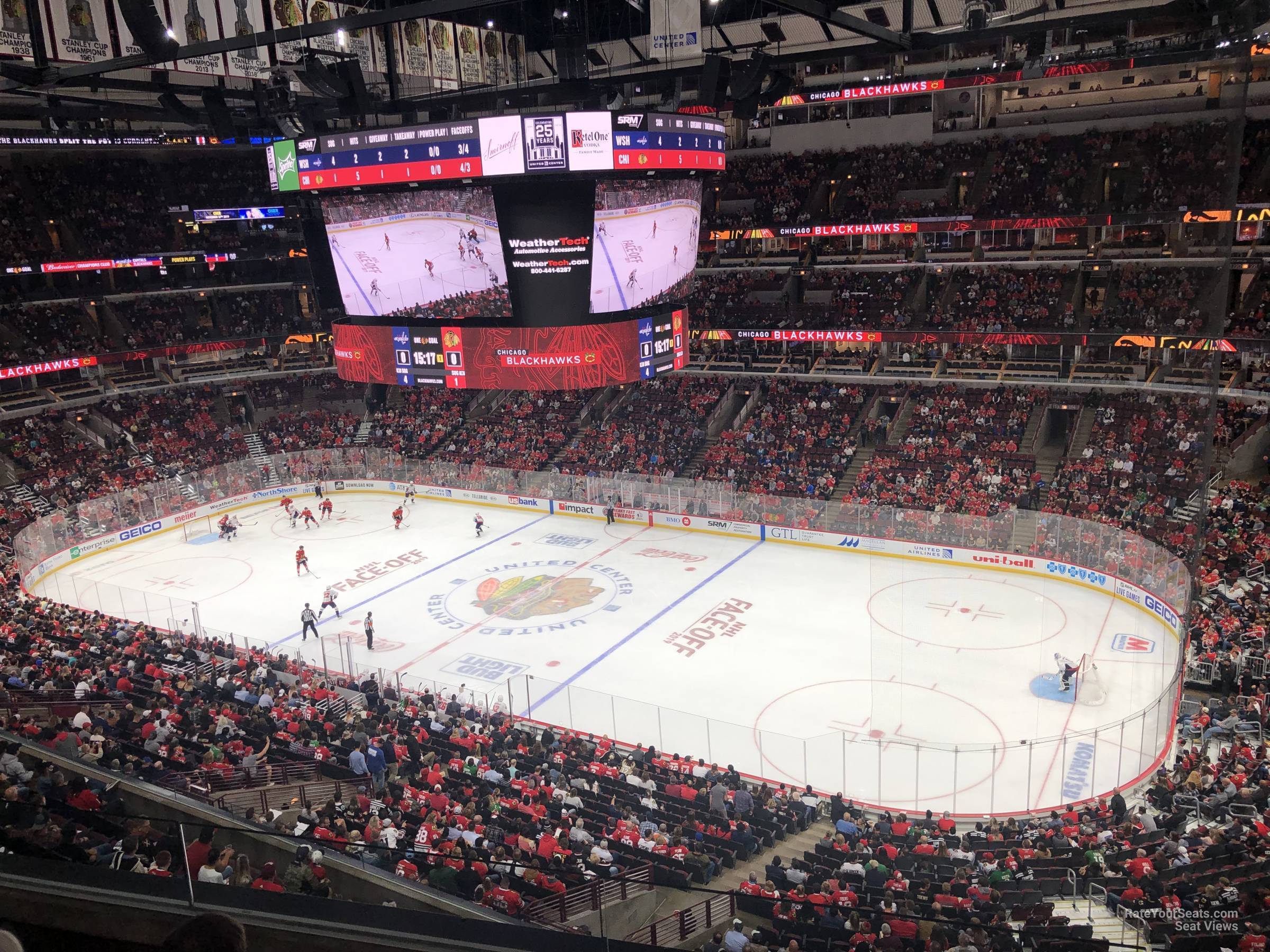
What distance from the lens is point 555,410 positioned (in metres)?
42.1

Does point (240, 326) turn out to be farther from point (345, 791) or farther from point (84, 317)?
point (345, 791)

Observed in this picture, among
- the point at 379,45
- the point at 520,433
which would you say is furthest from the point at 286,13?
the point at 520,433

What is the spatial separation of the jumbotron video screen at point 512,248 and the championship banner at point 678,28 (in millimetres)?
6206

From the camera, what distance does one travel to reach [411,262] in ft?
82.3

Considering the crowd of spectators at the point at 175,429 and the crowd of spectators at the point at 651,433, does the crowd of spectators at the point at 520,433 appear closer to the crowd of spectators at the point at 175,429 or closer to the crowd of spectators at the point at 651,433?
the crowd of spectators at the point at 651,433

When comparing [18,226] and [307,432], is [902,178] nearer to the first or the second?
[307,432]

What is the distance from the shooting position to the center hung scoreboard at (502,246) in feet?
74.9

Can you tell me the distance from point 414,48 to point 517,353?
24.7ft

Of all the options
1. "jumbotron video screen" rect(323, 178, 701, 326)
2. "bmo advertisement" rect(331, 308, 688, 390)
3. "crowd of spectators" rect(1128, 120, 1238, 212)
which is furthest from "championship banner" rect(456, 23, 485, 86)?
"crowd of spectators" rect(1128, 120, 1238, 212)

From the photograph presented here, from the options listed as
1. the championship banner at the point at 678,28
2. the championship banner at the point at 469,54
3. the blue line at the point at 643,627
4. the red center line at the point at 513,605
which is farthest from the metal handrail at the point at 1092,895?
the championship banner at the point at 469,54

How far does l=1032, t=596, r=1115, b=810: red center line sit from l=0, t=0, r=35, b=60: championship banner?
65.1 feet

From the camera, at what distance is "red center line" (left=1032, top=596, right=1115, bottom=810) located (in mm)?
16016

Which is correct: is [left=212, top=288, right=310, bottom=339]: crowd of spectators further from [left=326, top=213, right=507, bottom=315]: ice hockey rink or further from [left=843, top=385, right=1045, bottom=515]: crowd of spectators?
[left=843, top=385, right=1045, bottom=515]: crowd of spectators

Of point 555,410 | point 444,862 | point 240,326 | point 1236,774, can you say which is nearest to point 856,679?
point 1236,774
